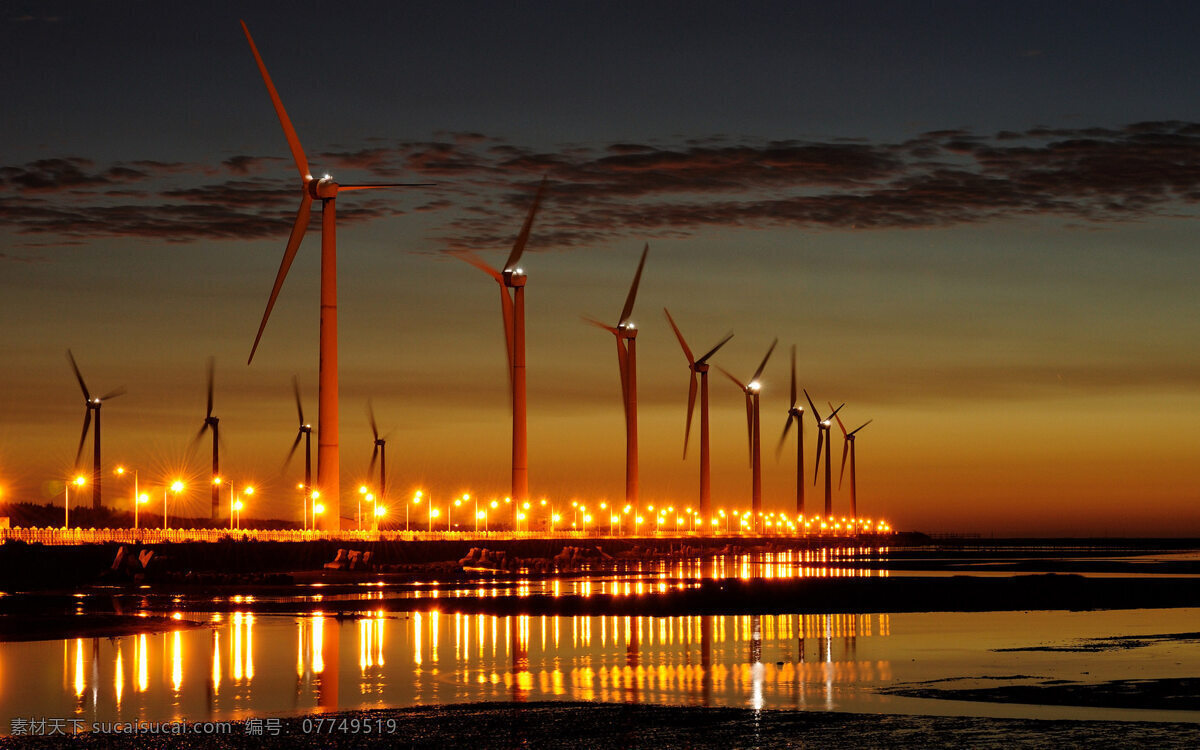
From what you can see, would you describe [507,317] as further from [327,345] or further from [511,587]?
[511,587]

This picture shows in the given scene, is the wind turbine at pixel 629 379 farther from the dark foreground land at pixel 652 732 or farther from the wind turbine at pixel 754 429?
the dark foreground land at pixel 652 732

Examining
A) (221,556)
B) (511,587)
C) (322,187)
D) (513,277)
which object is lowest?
(511,587)

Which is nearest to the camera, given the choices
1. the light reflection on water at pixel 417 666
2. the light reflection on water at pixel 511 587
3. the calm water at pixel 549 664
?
the calm water at pixel 549 664

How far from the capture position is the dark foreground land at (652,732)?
2117 cm

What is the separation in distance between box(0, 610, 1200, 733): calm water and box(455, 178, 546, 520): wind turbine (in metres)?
86.8

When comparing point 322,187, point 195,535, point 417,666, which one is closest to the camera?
point 417,666

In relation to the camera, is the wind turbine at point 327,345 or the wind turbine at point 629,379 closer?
the wind turbine at point 327,345

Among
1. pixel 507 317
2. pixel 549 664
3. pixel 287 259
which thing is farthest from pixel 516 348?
pixel 549 664

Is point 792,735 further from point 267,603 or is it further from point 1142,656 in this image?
point 267,603

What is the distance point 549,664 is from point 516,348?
104411 mm

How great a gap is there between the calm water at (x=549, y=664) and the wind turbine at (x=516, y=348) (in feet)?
285

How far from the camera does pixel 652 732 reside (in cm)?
2238

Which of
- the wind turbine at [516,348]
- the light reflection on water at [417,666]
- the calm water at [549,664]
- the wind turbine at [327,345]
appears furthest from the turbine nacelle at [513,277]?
the light reflection on water at [417,666]

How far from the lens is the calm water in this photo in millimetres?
25781
